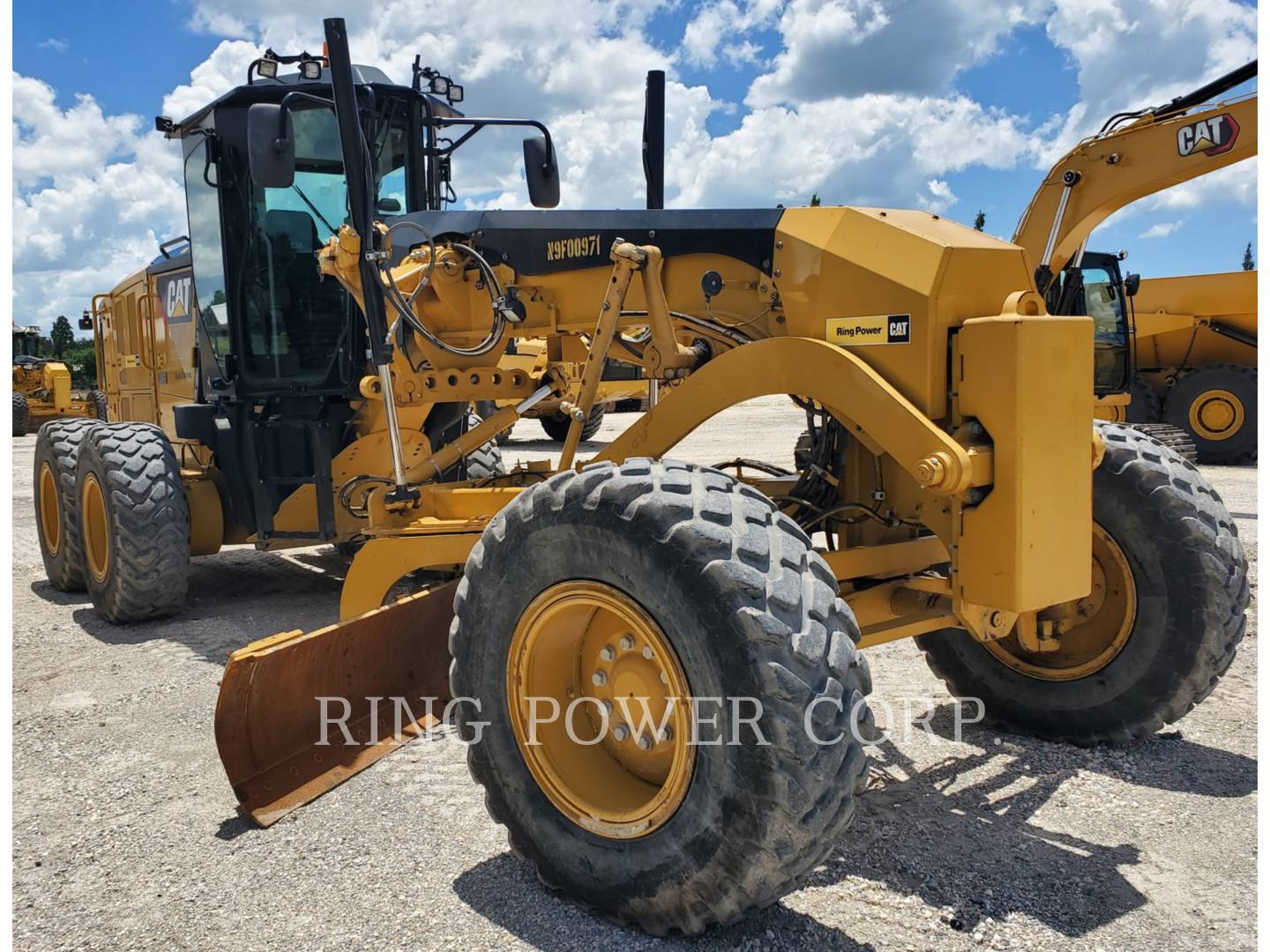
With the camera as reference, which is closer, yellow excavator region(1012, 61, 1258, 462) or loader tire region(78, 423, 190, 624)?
loader tire region(78, 423, 190, 624)

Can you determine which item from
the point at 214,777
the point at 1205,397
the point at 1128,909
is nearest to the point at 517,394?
the point at 214,777

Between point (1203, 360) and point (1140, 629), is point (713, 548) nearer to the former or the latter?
point (1140, 629)

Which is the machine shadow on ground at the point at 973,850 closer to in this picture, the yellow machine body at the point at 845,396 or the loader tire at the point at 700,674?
the loader tire at the point at 700,674

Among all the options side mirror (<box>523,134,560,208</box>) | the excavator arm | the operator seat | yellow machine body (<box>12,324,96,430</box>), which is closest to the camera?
side mirror (<box>523,134,560,208</box>)

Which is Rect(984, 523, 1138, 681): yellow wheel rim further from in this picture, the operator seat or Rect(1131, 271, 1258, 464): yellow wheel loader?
Rect(1131, 271, 1258, 464): yellow wheel loader

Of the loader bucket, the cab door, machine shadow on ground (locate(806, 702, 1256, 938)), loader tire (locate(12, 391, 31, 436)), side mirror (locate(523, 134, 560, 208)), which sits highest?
side mirror (locate(523, 134, 560, 208))

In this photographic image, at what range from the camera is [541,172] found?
5.05m

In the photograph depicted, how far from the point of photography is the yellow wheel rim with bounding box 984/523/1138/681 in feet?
12.9

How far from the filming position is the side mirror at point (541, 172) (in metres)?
5.04

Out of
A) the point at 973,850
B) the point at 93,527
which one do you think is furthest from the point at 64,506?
the point at 973,850

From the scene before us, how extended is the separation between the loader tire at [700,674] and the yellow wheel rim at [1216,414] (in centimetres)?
1394

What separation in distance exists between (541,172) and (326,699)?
8.80 feet

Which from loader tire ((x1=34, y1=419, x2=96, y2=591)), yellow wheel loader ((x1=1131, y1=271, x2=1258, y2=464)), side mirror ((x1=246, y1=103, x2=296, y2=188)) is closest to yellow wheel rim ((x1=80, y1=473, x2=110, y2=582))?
loader tire ((x1=34, y1=419, x2=96, y2=591))

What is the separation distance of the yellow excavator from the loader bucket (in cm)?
663
